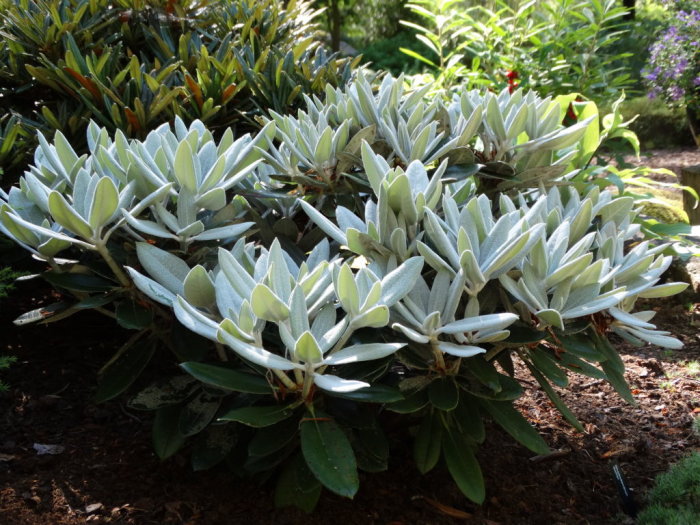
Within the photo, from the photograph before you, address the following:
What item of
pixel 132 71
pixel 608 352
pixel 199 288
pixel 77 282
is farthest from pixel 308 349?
pixel 132 71

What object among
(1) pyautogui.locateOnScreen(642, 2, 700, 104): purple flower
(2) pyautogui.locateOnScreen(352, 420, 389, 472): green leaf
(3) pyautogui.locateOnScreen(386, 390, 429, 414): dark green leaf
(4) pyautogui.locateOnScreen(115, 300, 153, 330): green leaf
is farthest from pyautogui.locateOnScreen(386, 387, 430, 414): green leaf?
(1) pyautogui.locateOnScreen(642, 2, 700, 104): purple flower

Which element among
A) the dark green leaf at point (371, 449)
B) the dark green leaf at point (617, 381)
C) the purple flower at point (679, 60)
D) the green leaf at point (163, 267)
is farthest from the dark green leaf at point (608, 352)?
the purple flower at point (679, 60)

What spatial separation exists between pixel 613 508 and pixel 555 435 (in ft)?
1.31

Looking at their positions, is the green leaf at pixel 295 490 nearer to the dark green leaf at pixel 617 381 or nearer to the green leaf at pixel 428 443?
the green leaf at pixel 428 443

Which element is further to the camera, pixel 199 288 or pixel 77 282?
pixel 77 282

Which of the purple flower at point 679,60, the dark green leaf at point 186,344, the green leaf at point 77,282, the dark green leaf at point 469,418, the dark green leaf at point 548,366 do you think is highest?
the green leaf at point 77,282

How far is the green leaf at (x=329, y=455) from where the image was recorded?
1.52 m

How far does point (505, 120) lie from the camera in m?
2.28

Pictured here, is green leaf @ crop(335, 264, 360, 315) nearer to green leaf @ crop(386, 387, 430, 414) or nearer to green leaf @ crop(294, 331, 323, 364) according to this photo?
green leaf @ crop(294, 331, 323, 364)

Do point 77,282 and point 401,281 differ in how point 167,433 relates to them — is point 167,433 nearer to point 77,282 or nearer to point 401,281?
point 77,282

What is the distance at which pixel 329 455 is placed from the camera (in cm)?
158

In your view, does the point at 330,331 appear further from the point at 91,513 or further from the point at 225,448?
the point at 91,513

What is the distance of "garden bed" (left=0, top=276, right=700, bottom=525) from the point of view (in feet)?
6.44

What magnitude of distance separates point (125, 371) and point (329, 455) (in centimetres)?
70
